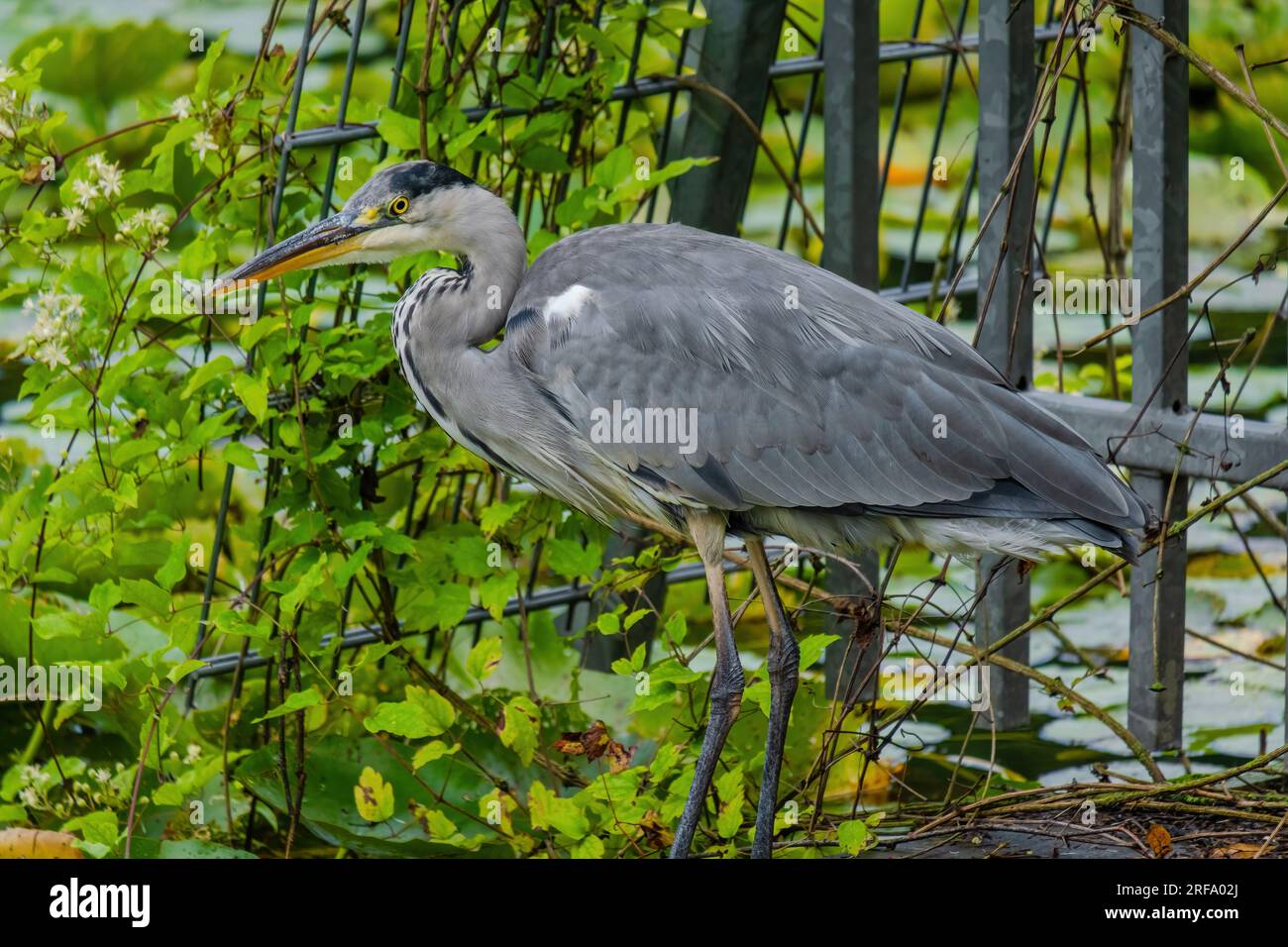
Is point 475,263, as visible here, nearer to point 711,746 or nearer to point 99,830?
point 711,746

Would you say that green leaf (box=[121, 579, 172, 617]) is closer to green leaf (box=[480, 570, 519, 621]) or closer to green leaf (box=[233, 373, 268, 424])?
green leaf (box=[233, 373, 268, 424])

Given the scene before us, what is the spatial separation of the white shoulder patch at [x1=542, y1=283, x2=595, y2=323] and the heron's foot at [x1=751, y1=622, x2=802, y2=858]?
2.29 ft

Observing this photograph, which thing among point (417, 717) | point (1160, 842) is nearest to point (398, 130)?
point (417, 717)

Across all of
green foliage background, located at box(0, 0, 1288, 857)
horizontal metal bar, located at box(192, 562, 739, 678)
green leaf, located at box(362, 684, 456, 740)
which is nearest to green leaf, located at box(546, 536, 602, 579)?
green foliage background, located at box(0, 0, 1288, 857)

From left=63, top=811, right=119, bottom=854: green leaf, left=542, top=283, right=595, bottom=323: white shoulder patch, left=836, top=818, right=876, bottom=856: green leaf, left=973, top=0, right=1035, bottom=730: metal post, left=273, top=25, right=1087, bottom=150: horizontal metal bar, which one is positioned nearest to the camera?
left=836, top=818, right=876, bottom=856: green leaf

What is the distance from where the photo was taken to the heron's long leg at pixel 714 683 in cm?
289

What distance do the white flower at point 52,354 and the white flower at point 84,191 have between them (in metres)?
0.27

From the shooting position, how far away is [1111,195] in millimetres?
4586

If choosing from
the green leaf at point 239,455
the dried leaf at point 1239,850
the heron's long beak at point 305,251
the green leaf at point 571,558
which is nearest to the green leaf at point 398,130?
the heron's long beak at point 305,251

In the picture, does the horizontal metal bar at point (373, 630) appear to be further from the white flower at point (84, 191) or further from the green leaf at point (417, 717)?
the white flower at point (84, 191)

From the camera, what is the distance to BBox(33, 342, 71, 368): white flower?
3.07 m
